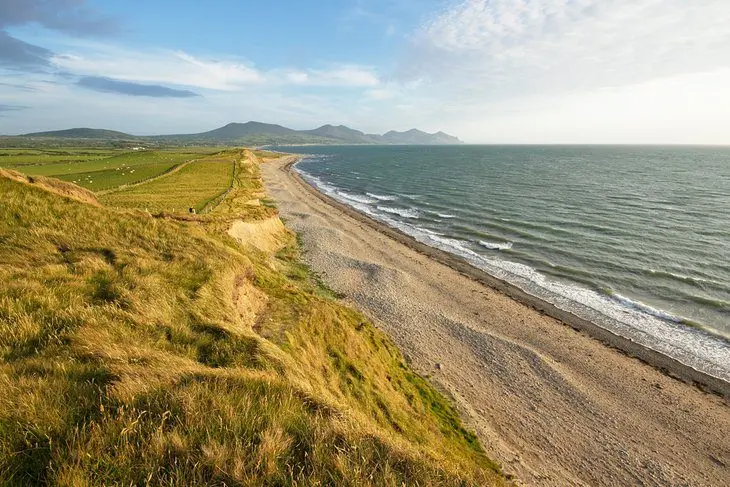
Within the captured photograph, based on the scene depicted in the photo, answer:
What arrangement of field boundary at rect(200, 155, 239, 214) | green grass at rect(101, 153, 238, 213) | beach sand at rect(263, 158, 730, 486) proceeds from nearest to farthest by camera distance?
beach sand at rect(263, 158, 730, 486), green grass at rect(101, 153, 238, 213), field boundary at rect(200, 155, 239, 214)

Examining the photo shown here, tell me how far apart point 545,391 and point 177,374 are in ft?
64.8

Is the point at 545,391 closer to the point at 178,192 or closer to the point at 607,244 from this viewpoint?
the point at 607,244

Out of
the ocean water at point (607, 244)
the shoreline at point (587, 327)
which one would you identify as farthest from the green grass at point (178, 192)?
the shoreline at point (587, 327)

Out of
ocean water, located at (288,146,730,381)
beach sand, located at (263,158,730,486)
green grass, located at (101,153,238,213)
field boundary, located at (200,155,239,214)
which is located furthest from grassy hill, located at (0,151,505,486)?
ocean water, located at (288,146,730,381)

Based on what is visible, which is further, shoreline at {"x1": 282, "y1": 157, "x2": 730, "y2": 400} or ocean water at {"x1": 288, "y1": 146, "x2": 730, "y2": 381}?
ocean water at {"x1": 288, "y1": 146, "x2": 730, "y2": 381}

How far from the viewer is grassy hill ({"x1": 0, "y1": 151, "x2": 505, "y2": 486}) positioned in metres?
5.06

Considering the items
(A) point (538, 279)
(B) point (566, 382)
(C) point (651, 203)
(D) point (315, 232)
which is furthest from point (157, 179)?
(C) point (651, 203)

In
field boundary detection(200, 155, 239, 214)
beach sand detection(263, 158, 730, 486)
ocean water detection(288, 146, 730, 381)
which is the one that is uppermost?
field boundary detection(200, 155, 239, 214)

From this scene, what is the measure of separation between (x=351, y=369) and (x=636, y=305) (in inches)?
1084

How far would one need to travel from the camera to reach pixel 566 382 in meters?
20.7

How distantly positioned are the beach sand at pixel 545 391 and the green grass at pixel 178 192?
798 inches

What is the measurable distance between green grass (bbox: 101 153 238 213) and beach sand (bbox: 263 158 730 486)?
20257 mm

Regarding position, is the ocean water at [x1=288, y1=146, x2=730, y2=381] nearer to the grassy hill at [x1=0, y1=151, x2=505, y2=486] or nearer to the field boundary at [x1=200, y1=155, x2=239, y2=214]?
the grassy hill at [x1=0, y1=151, x2=505, y2=486]

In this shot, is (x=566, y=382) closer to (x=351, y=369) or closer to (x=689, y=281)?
(x=351, y=369)
